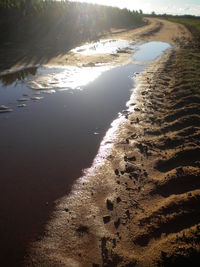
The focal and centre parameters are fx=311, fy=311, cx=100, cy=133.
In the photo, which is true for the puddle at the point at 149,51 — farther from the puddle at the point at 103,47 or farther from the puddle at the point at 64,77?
the puddle at the point at 64,77

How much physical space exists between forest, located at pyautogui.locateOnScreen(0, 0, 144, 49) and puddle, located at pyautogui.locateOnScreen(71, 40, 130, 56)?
3.85ft

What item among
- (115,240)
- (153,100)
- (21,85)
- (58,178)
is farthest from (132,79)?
(115,240)

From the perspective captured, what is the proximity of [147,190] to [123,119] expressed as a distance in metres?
3.26

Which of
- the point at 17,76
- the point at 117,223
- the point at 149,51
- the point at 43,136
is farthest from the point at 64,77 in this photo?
the point at 149,51

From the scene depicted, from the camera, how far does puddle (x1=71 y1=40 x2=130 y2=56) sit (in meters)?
18.2

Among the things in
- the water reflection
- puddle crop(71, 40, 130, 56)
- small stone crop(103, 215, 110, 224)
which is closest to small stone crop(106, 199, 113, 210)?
small stone crop(103, 215, 110, 224)

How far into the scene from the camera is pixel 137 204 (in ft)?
15.9

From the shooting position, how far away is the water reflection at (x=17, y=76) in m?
11.5

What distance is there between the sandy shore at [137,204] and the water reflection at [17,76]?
5.44 metres

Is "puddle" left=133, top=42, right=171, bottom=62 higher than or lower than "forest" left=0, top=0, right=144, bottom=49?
lower

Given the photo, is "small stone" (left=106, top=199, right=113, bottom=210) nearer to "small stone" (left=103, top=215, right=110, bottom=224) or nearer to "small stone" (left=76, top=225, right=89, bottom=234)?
"small stone" (left=103, top=215, right=110, bottom=224)

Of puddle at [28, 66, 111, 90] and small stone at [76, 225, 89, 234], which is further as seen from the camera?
puddle at [28, 66, 111, 90]

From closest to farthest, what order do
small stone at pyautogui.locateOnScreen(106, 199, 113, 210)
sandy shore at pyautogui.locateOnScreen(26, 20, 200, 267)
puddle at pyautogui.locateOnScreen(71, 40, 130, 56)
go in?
sandy shore at pyautogui.locateOnScreen(26, 20, 200, 267), small stone at pyautogui.locateOnScreen(106, 199, 113, 210), puddle at pyautogui.locateOnScreen(71, 40, 130, 56)

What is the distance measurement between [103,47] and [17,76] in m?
9.37
